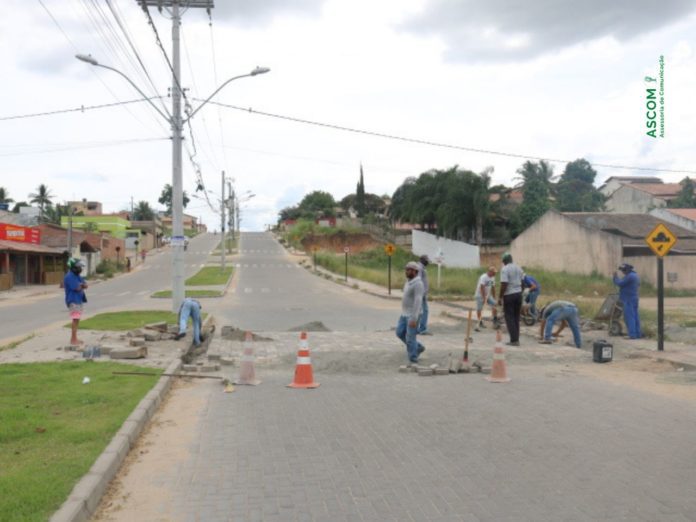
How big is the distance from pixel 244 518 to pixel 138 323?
13.8 meters

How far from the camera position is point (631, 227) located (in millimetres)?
44531

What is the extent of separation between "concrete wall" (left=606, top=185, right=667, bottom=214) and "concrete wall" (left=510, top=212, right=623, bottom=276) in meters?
22.7

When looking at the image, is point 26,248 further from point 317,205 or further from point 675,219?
point 317,205

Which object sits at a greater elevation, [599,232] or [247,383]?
[599,232]

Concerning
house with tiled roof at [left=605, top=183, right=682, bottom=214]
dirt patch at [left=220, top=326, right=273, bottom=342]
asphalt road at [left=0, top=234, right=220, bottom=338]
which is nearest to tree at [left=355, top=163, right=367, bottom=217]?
house with tiled roof at [left=605, top=183, right=682, bottom=214]

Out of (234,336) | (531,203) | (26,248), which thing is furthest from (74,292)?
(531,203)

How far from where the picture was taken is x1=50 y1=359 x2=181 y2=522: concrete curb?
13.9 ft

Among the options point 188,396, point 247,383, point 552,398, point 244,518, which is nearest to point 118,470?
point 244,518

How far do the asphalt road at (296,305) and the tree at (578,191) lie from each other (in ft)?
111

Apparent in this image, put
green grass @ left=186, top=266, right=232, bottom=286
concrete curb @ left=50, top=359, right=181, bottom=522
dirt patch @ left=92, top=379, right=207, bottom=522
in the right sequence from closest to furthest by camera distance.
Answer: concrete curb @ left=50, top=359, right=181, bottom=522, dirt patch @ left=92, top=379, right=207, bottom=522, green grass @ left=186, top=266, right=232, bottom=286

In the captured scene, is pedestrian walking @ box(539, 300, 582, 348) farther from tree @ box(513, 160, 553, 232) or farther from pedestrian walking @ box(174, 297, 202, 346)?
tree @ box(513, 160, 553, 232)

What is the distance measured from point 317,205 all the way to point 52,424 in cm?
12016

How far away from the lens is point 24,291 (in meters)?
41.8

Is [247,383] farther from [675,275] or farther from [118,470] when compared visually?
[675,275]
